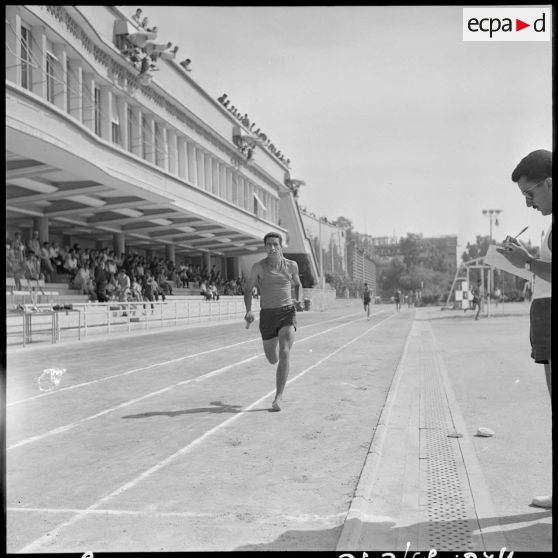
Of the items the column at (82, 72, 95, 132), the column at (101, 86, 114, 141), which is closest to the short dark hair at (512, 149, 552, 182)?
the column at (82, 72, 95, 132)

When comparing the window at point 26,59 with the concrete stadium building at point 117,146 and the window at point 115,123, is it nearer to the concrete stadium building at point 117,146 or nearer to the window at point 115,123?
the concrete stadium building at point 117,146

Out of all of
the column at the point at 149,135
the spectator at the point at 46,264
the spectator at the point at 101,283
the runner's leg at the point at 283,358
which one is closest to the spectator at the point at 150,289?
the spectator at the point at 101,283

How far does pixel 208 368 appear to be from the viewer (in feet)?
36.1

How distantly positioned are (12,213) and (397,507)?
73.1ft

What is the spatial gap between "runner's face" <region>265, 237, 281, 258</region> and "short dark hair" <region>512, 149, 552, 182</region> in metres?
3.56

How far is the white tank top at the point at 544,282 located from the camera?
3475 millimetres

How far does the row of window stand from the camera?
66.8 feet

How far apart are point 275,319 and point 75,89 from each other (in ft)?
60.6

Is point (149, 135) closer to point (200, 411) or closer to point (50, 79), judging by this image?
point (50, 79)

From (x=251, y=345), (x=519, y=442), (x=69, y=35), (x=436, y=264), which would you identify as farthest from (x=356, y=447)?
(x=436, y=264)

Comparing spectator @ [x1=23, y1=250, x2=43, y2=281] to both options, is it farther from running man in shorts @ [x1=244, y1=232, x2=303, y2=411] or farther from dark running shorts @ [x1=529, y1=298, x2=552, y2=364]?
dark running shorts @ [x1=529, y1=298, x2=552, y2=364]

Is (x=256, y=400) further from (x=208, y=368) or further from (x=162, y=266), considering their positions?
(x=162, y=266)

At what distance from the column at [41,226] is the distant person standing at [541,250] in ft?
77.4

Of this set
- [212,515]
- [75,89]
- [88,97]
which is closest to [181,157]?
[88,97]
